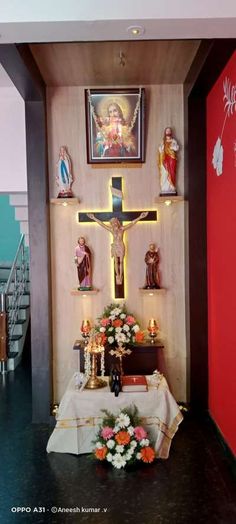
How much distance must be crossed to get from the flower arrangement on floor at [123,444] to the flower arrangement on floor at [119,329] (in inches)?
29.5

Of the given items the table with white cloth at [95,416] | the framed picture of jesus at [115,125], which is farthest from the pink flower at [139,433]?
the framed picture of jesus at [115,125]

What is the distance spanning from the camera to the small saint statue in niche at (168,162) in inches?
165

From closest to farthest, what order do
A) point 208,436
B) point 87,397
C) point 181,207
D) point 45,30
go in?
point 45,30, point 87,397, point 208,436, point 181,207

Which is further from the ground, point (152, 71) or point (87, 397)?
point (152, 71)

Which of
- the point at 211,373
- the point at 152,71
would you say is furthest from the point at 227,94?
the point at 211,373

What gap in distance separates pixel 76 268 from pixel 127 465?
6.10ft

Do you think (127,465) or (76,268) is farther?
(76,268)

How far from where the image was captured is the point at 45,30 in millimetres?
2117

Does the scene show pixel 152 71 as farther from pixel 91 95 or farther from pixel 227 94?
pixel 227 94

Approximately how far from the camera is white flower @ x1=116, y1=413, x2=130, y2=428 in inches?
132

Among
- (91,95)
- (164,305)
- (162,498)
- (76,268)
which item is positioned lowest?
(162,498)

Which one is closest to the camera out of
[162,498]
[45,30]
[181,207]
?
[45,30]

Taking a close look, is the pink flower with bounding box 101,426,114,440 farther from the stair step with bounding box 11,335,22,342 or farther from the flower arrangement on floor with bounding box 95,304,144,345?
the stair step with bounding box 11,335,22,342

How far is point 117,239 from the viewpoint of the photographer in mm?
4262
